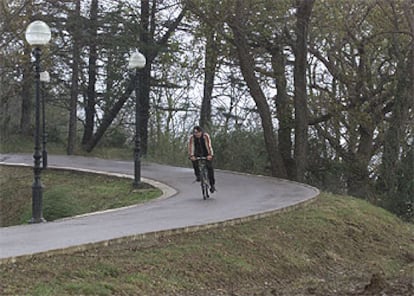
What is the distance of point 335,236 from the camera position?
15500 mm

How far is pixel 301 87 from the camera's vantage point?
28141 mm

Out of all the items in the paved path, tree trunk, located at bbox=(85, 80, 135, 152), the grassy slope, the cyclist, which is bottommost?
the grassy slope

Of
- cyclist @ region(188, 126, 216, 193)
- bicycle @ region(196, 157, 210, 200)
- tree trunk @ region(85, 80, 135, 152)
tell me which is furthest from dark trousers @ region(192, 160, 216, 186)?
tree trunk @ region(85, 80, 135, 152)

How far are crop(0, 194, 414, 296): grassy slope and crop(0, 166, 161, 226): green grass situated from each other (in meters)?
5.51

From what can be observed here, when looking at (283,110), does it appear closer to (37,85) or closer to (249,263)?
(37,85)

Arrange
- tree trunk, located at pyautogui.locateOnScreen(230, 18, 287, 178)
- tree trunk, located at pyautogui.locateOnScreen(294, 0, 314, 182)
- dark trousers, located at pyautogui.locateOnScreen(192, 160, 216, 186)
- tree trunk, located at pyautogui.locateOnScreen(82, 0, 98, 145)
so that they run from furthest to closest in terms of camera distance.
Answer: tree trunk, located at pyautogui.locateOnScreen(82, 0, 98, 145), tree trunk, located at pyautogui.locateOnScreen(230, 18, 287, 178), tree trunk, located at pyautogui.locateOnScreen(294, 0, 314, 182), dark trousers, located at pyautogui.locateOnScreen(192, 160, 216, 186)

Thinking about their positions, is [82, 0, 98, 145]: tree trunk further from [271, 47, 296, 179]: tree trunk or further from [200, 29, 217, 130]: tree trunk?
[271, 47, 296, 179]: tree trunk

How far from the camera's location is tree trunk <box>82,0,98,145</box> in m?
38.4

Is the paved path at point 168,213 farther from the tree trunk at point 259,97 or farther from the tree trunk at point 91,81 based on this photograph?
the tree trunk at point 91,81

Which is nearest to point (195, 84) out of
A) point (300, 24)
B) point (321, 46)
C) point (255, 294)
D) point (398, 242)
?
point (321, 46)

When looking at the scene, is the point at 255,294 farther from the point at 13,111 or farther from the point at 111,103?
the point at 13,111

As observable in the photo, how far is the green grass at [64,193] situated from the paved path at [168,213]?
1084mm

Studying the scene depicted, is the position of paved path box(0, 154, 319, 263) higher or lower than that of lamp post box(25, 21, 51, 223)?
lower

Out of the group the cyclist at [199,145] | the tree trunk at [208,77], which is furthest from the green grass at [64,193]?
the tree trunk at [208,77]
